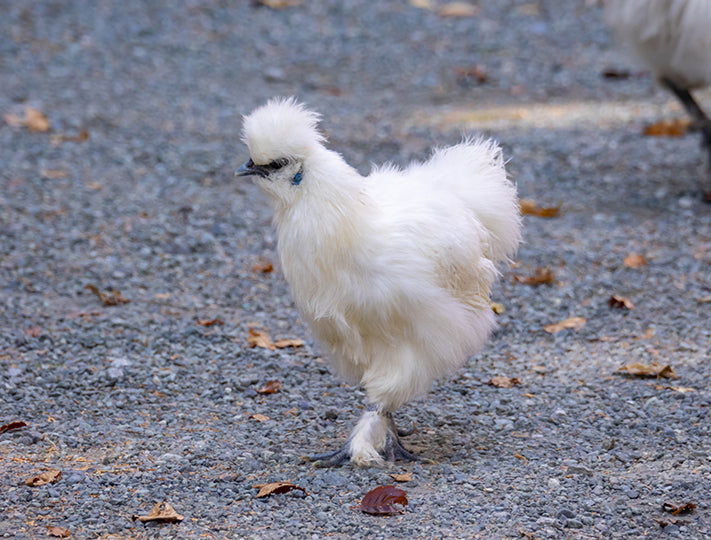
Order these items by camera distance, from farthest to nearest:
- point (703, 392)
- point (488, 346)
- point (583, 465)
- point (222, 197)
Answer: point (222, 197), point (488, 346), point (703, 392), point (583, 465)

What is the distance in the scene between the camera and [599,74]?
995 centimetres

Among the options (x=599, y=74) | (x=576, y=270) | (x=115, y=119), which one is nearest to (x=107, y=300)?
(x=576, y=270)

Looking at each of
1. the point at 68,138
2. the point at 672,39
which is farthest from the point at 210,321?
the point at 672,39

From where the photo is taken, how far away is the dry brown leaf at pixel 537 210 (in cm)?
696

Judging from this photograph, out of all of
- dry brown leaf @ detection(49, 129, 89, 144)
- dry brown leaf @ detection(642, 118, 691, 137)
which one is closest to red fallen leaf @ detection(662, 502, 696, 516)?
dry brown leaf @ detection(642, 118, 691, 137)

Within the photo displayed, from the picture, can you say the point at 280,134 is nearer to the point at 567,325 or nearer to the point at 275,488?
the point at 275,488

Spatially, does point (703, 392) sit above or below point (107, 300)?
above

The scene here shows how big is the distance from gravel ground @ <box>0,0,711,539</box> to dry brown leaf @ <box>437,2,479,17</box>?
495 millimetres

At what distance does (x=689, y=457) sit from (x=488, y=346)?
146 cm

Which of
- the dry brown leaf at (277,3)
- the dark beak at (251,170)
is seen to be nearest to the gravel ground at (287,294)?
the dry brown leaf at (277,3)

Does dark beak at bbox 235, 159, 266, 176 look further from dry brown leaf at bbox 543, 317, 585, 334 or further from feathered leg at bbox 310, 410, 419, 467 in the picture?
dry brown leaf at bbox 543, 317, 585, 334

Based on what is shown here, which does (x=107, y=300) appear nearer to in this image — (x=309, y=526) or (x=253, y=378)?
(x=253, y=378)

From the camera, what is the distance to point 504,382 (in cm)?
474

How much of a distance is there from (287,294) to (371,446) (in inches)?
80.4
